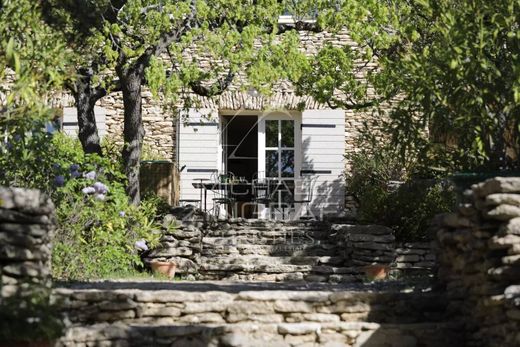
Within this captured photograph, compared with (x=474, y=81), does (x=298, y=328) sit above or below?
below

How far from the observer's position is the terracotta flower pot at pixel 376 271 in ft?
35.8

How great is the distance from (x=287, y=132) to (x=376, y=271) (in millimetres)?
4912

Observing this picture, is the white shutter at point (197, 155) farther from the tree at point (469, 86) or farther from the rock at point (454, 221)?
the rock at point (454, 221)

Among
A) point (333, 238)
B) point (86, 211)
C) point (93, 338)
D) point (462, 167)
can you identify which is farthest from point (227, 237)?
point (93, 338)

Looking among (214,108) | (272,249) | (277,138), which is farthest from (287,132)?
(272,249)

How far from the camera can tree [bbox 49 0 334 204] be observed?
34.3 ft

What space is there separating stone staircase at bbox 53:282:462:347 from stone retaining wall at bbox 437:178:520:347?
31 cm

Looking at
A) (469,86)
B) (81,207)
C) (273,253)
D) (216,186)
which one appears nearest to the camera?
(469,86)

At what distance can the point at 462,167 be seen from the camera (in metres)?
7.83

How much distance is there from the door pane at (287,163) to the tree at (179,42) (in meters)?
3.45

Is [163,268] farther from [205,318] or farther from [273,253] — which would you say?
[205,318]

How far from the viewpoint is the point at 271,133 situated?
15398 mm

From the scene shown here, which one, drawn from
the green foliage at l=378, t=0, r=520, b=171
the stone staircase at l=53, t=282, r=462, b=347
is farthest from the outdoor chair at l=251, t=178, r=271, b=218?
the stone staircase at l=53, t=282, r=462, b=347

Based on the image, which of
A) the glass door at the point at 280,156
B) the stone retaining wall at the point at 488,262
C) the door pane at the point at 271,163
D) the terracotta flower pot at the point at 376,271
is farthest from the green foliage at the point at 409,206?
the stone retaining wall at the point at 488,262
